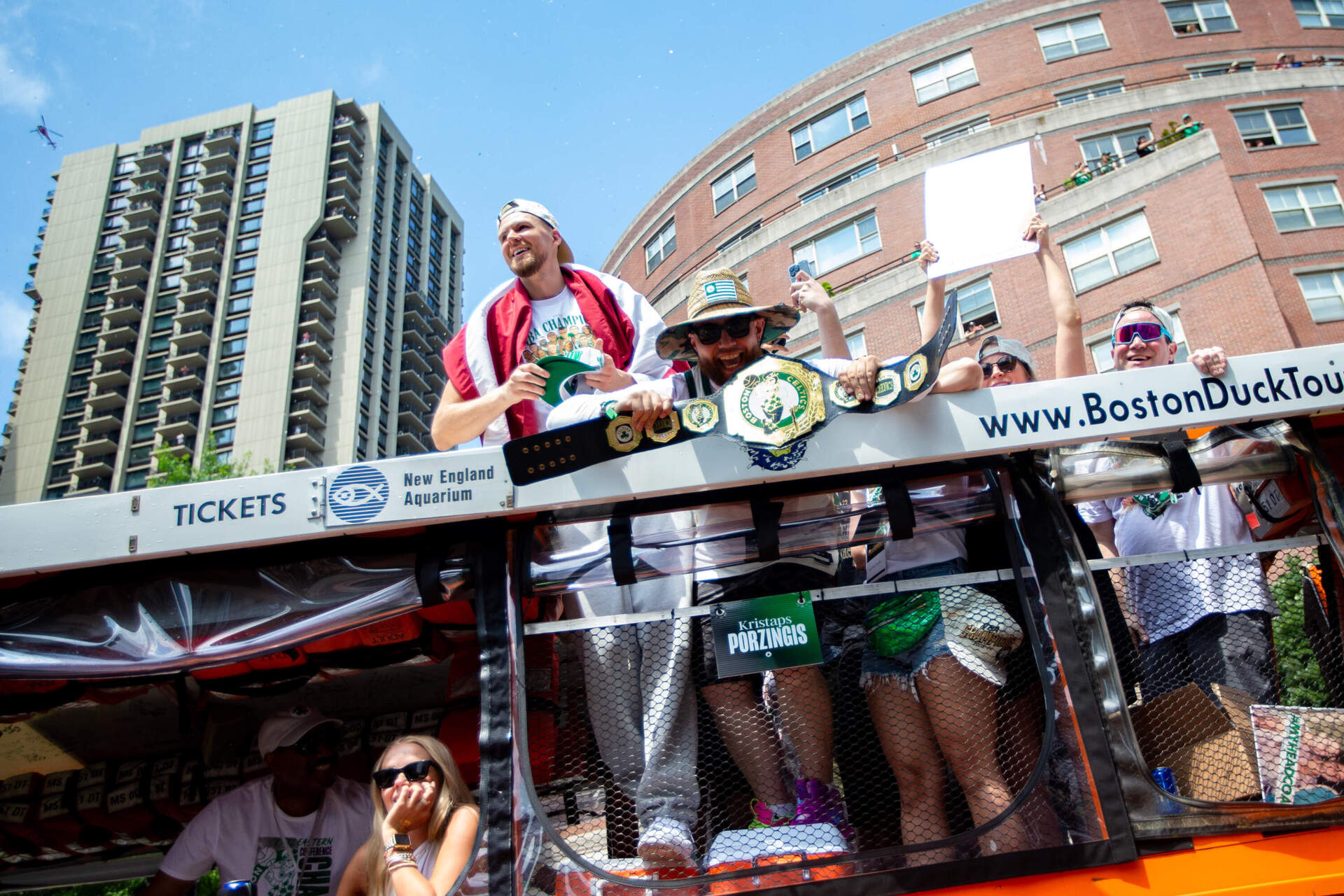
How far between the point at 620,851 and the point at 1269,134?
30.3m

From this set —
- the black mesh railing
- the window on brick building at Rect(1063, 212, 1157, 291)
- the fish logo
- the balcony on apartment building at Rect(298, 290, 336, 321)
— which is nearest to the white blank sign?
the black mesh railing

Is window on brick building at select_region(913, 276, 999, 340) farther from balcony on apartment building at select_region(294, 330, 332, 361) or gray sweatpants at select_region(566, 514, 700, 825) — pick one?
balcony on apartment building at select_region(294, 330, 332, 361)

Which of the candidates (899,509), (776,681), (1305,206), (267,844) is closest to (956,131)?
(1305,206)

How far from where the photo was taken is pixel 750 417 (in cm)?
270

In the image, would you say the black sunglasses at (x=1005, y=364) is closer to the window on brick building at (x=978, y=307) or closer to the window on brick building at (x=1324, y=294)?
the window on brick building at (x=978, y=307)

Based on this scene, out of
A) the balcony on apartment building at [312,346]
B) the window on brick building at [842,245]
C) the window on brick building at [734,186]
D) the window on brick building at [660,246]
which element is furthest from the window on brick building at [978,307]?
the balcony on apartment building at [312,346]

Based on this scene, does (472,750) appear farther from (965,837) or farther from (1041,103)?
(1041,103)

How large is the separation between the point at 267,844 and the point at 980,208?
3603mm

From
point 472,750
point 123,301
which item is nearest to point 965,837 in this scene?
point 472,750

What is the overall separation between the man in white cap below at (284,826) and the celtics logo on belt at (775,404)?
241cm

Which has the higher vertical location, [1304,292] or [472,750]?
[1304,292]

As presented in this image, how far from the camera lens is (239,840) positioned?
370 centimetres

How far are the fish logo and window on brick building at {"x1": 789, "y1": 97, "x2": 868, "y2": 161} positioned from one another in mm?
31203

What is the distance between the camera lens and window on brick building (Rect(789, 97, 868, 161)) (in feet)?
103
